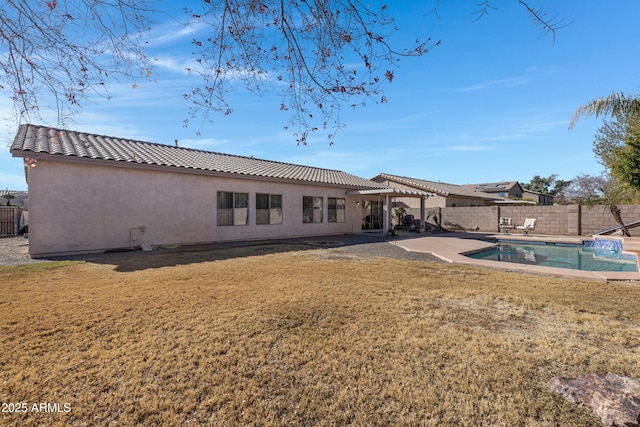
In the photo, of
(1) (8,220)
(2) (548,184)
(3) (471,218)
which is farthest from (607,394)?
(2) (548,184)

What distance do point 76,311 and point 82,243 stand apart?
7.31 metres

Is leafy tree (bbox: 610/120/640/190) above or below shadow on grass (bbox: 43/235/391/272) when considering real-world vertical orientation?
above

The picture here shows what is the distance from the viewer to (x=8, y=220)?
1680 cm

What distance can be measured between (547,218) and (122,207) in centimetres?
2210

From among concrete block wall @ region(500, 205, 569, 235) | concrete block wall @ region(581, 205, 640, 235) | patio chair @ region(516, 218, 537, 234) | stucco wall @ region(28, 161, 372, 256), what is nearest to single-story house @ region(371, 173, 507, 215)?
concrete block wall @ region(500, 205, 569, 235)

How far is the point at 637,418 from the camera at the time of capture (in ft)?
6.75

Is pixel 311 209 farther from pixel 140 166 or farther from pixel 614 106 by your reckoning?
pixel 614 106

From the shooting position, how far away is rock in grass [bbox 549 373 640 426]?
2.11 meters

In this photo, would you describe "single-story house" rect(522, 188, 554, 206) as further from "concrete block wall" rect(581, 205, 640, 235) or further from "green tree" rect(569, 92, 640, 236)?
"green tree" rect(569, 92, 640, 236)

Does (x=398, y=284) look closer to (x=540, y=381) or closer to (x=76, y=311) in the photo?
(x=540, y=381)

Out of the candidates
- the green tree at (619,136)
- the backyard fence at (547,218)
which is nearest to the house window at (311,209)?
the backyard fence at (547,218)

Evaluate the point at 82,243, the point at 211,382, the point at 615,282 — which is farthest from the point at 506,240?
the point at 82,243

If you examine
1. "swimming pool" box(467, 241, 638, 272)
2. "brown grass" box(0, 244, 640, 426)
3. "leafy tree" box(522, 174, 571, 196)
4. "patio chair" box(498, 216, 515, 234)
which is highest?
"leafy tree" box(522, 174, 571, 196)

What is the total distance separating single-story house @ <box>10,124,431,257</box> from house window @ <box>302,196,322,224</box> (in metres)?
0.06
